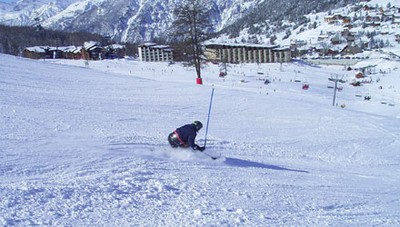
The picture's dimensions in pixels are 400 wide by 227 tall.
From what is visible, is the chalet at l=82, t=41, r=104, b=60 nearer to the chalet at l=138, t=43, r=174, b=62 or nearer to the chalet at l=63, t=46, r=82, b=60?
the chalet at l=63, t=46, r=82, b=60

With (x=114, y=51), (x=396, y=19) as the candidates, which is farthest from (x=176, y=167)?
(x=396, y=19)

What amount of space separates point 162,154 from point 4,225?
4.57m

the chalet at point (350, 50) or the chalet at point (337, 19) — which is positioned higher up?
the chalet at point (337, 19)

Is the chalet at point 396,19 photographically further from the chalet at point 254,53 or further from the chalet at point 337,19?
the chalet at point 254,53

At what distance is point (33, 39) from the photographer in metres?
139

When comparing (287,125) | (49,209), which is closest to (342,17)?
(287,125)

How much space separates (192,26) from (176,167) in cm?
2187

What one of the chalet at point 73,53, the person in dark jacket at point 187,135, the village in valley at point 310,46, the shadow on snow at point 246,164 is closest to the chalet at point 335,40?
the village in valley at point 310,46

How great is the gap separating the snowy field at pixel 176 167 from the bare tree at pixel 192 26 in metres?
11.9

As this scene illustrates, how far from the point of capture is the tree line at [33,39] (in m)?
117

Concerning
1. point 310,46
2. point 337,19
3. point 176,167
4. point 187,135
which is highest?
point 337,19

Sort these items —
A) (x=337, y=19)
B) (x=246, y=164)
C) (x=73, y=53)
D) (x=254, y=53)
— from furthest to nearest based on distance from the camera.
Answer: (x=337, y=19), (x=254, y=53), (x=73, y=53), (x=246, y=164)

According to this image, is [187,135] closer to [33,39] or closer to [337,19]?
[33,39]

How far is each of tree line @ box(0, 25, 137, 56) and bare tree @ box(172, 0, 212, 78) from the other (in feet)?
318
